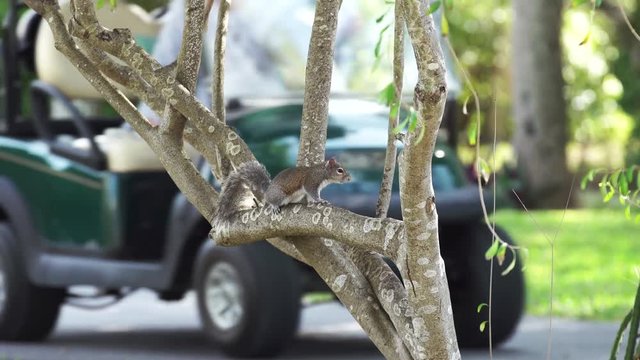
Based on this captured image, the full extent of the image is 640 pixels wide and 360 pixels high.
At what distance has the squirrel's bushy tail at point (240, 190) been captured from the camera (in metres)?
4.86

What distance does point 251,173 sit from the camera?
195 inches

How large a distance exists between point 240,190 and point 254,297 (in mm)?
3848

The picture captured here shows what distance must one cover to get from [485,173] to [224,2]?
3.80 feet

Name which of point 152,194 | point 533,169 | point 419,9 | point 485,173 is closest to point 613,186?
point 485,173

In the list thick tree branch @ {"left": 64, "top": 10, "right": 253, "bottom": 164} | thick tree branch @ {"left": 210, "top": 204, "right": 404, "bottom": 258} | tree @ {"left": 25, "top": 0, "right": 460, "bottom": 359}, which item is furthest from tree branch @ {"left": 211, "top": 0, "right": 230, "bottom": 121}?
thick tree branch @ {"left": 210, "top": 204, "right": 404, "bottom": 258}

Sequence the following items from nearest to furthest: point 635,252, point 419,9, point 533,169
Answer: point 419,9 → point 635,252 → point 533,169

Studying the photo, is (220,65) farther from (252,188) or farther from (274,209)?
(274,209)

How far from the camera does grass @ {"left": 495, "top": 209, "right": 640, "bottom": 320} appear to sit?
11.6 metres

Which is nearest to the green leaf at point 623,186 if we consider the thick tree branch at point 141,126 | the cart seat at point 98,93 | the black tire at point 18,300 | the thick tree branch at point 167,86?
the thick tree branch at point 167,86

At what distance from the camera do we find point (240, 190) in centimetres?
486

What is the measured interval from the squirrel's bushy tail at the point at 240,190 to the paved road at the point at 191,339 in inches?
165

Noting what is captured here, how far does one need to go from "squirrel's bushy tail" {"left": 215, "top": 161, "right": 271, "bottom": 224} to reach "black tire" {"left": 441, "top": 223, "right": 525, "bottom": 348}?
4.25 meters

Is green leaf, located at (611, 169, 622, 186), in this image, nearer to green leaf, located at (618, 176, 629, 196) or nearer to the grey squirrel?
green leaf, located at (618, 176, 629, 196)

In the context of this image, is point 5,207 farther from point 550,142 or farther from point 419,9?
point 550,142
